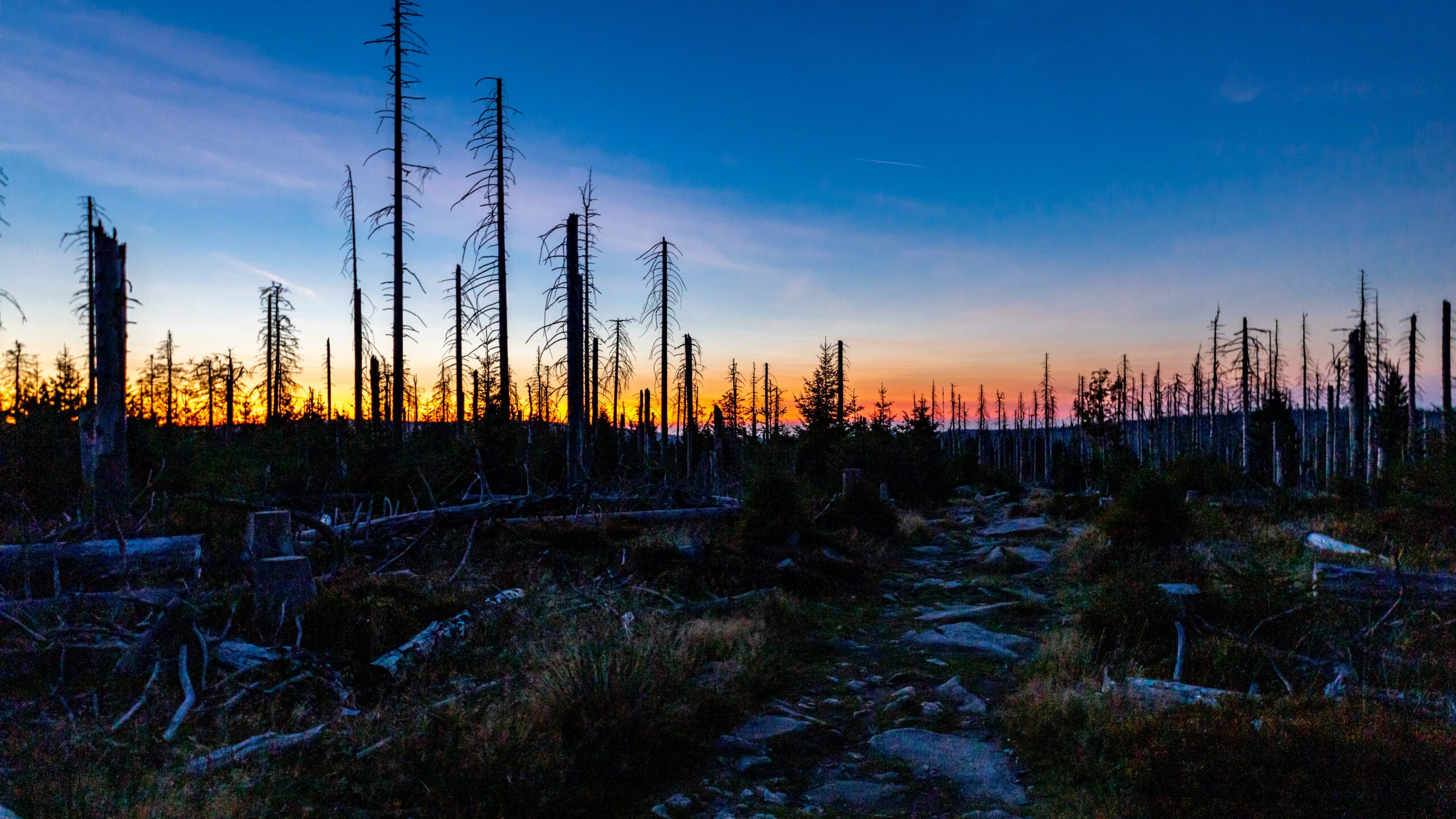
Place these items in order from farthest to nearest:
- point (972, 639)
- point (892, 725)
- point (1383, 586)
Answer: point (972, 639) < point (1383, 586) < point (892, 725)

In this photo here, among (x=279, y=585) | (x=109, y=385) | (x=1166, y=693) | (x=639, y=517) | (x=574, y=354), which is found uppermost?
(x=574, y=354)

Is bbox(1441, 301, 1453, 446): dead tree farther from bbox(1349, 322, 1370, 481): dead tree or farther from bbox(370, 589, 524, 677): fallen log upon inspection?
bbox(370, 589, 524, 677): fallen log

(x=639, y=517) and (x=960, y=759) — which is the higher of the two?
(x=639, y=517)

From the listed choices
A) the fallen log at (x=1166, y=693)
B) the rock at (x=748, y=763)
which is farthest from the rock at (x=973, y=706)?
the rock at (x=748, y=763)

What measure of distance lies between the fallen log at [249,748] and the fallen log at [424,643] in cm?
123

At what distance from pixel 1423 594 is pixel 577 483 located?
1076cm

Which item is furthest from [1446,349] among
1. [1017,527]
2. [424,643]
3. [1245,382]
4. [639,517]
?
[424,643]

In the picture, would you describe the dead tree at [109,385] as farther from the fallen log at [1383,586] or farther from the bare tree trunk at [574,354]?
the fallen log at [1383,586]

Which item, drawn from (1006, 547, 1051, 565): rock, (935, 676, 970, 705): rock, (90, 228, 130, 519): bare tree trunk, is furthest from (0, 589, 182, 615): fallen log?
(1006, 547, 1051, 565): rock

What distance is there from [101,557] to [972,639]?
31.9 ft

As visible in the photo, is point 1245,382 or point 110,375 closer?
point 110,375

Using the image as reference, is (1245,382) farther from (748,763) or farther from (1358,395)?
(748,763)

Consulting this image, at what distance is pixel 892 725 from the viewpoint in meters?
5.61

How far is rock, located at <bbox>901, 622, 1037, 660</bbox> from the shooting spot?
7.65 meters
